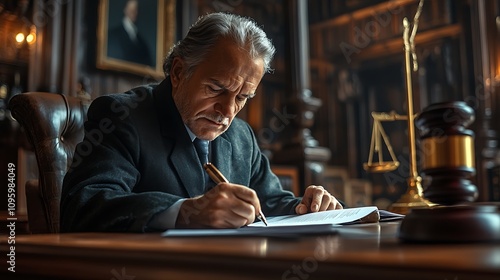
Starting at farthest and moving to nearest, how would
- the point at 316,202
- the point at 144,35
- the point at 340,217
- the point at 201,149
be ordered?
the point at 144,35 → the point at 201,149 → the point at 316,202 → the point at 340,217

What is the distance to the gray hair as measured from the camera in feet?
5.95

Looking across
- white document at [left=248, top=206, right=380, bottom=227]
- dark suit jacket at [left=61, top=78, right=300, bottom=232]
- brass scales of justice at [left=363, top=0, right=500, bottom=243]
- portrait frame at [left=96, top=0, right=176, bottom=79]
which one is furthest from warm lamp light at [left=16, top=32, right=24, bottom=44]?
brass scales of justice at [left=363, top=0, right=500, bottom=243]

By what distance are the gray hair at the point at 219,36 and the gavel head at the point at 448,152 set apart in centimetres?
104

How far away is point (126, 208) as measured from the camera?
130cm

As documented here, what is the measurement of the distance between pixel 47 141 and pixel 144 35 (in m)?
4.20

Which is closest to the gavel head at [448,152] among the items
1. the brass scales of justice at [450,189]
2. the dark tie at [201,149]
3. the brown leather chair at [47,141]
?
the brass scales of justice at [450,189]

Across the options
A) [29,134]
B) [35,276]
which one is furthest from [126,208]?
[29,134]

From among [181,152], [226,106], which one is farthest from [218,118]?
[181,152]

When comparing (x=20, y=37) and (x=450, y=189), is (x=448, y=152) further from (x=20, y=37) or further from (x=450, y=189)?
(x=20, y=37)

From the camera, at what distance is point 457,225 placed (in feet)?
2.68

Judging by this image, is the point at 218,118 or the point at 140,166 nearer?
the point at 140,166

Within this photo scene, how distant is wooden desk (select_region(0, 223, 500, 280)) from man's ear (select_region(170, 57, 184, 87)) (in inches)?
41.5

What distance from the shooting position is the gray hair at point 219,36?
1.81 metres

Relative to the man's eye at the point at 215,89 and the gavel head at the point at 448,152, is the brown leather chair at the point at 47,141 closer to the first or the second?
the man's eye at the point at 215,89
